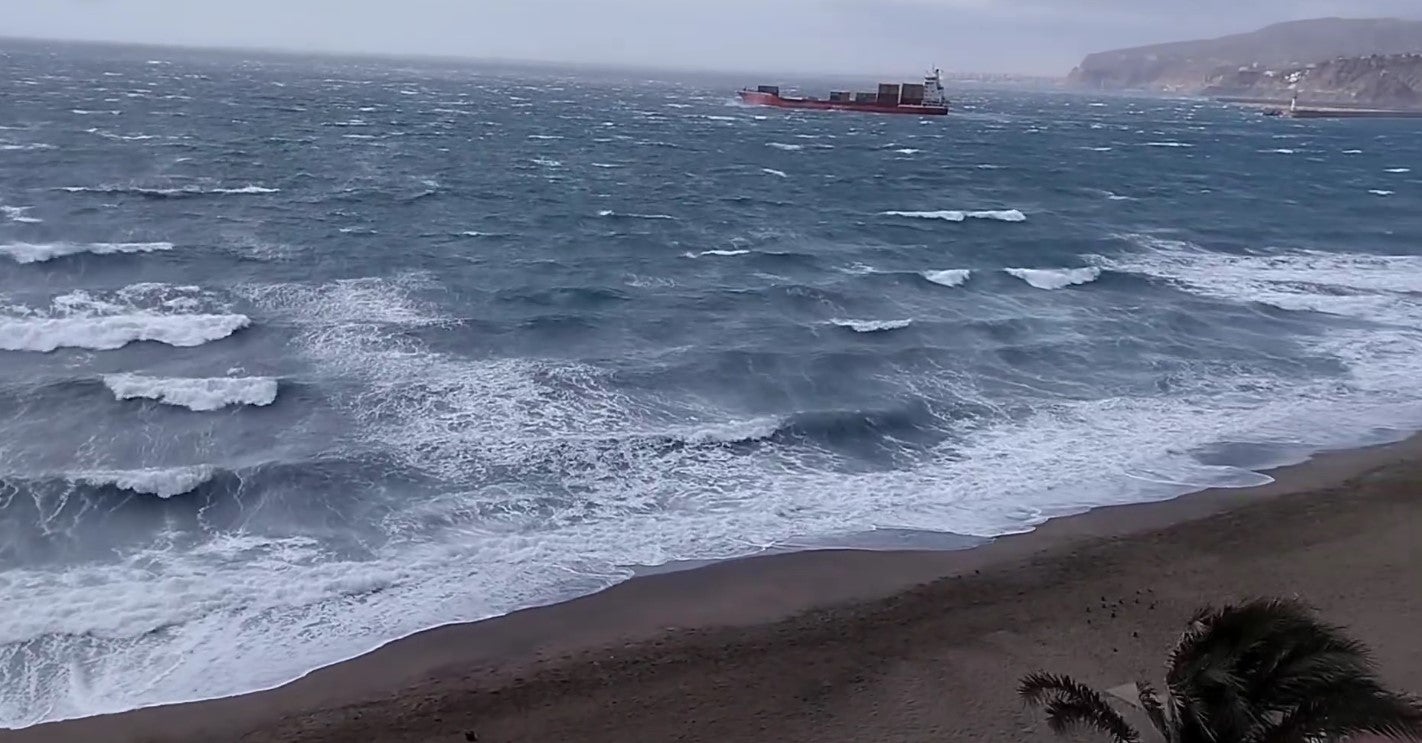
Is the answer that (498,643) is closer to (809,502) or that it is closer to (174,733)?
(174,733)

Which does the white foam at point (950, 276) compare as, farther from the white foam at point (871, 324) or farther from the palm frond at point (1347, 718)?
the palm frond at point (1347, 718)

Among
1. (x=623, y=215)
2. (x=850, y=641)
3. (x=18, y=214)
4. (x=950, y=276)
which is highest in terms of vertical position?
(x=623, y=215)

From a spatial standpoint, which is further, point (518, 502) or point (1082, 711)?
point (518, 502)

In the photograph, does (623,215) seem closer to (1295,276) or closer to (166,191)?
(166,191)

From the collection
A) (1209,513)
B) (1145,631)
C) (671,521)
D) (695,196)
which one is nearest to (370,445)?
(671,521)

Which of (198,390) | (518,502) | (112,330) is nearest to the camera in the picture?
(518,502)

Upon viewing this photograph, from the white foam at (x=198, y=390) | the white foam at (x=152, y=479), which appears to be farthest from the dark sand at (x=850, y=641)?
the white foam at (x=198, y=390)

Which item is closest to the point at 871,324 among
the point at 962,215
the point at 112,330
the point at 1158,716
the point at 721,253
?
the point at 721,253
